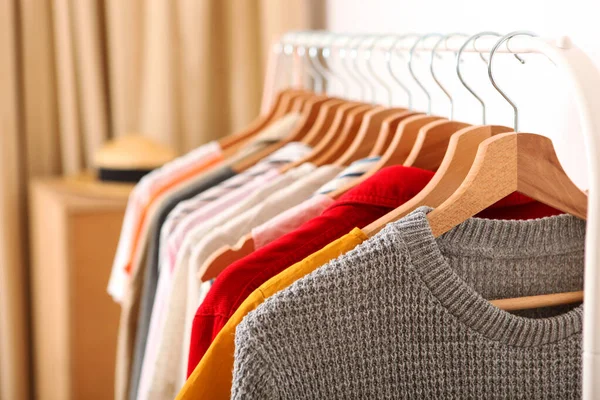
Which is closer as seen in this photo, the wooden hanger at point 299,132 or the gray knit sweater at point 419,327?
the gray knit sweater at point 419,327

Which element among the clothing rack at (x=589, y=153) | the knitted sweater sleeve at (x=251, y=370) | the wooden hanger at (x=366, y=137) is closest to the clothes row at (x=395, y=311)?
the knitted sweater sleeve at (x=251, y=370)

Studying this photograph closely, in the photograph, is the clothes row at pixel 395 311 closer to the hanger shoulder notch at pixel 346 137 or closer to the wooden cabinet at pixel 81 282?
the hanger shoulder notch at pixel 346 137

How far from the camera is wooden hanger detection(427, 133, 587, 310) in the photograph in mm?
760

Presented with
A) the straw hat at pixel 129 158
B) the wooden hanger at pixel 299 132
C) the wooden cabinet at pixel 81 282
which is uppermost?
the wooden hanger at pixel 299 132

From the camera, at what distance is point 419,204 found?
32.1 inches

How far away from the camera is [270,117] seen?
163 centimetres

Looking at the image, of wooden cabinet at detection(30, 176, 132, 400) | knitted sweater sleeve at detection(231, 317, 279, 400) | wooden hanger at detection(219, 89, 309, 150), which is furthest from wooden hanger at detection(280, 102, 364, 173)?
wooden cabinet at detection(30, 176, 132, 400)

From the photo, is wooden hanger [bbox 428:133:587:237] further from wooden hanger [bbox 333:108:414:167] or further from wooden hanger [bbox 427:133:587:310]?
wooden hanger [bbox 333:108:414:167]

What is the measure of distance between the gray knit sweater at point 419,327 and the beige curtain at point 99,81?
63.5 inches

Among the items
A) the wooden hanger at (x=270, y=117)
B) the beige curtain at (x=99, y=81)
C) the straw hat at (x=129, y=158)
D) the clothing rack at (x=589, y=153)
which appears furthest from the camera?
the beige curtain at (x=99, y=81)

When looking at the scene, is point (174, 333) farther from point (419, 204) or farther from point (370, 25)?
point (370, 25)

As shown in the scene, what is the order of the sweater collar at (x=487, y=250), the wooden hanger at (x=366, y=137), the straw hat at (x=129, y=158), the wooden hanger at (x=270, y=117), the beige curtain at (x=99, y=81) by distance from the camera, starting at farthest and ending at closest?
the beige curtain at (x=99, y=81)
the straw hat at (x=129, y=158)
the wooden hanger at (x=270, y=117)
the wooden hanger at (x=366, y=137)
the sweater collar at (x=487, y=250)

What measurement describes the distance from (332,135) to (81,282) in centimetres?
104

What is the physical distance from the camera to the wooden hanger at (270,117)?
1546mm
